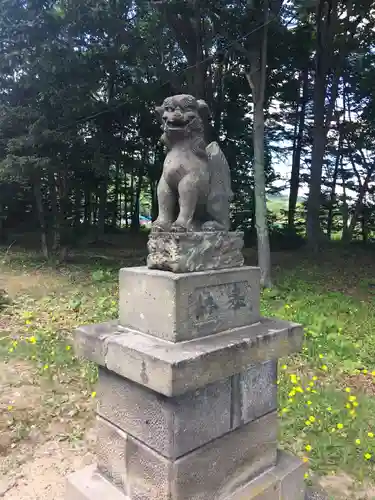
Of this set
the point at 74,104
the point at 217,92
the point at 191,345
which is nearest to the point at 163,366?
the point at 191,345

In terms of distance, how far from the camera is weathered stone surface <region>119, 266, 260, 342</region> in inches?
73.1

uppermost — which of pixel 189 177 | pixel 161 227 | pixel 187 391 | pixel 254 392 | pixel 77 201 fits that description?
pixel 77 201

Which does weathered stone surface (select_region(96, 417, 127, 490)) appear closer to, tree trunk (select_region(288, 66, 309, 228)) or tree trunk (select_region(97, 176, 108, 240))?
tree trunk (select_region(97, 176, 108, 240))

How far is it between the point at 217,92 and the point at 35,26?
18.2 ft

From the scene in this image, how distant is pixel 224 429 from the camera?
2.03 m

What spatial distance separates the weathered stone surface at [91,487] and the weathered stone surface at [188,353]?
2.41 feet

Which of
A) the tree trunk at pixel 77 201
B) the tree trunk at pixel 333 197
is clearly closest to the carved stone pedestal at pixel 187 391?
the tree trunk at pixel 77 201

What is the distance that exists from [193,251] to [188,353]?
501 millimetres

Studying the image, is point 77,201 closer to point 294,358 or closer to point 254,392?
point 294,358

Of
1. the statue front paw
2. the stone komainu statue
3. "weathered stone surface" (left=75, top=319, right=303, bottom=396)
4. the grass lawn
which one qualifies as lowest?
the grass lawn

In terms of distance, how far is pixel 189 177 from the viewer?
2.08 metres

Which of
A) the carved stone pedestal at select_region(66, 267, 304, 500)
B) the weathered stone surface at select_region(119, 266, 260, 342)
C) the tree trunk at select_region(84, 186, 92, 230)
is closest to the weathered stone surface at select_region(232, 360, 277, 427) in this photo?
the carved stone pedestal at select_region(66, 267, 304, 500)

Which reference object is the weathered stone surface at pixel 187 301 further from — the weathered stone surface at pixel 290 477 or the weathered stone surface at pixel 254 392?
the weathered stone surface at pixel 290 477

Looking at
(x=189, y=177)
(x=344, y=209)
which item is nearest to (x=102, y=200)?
(x=344, y=209)
